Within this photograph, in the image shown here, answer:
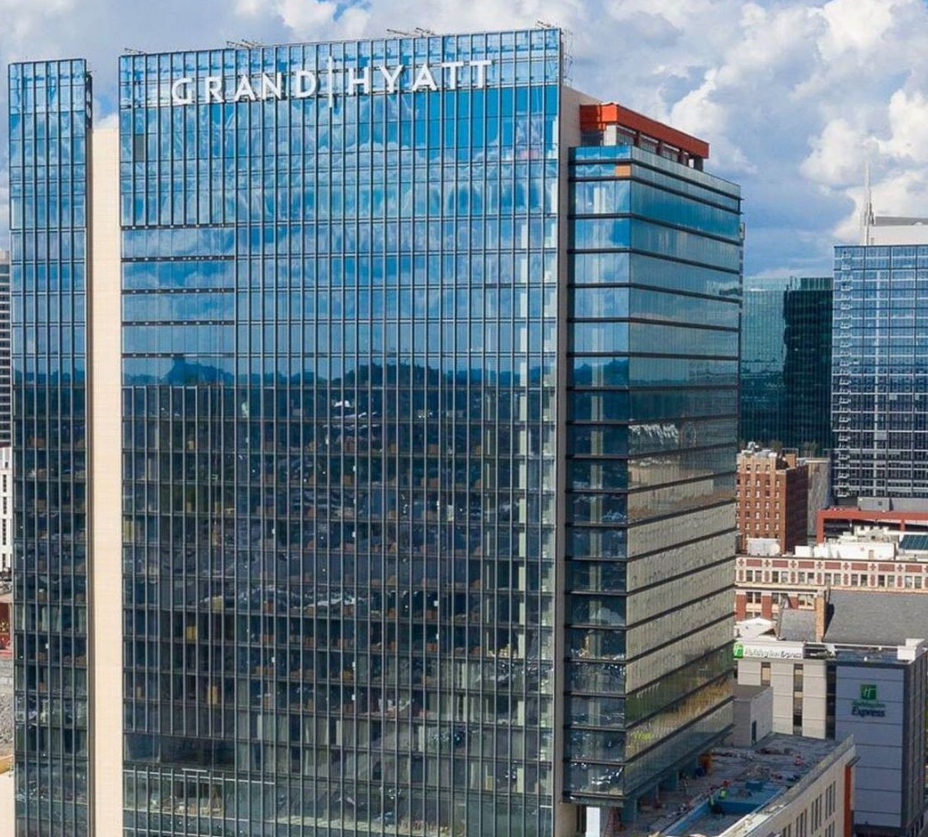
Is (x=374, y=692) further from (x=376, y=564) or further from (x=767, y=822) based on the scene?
(x=767, y=822)

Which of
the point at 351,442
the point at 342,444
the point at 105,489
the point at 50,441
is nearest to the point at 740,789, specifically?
the point at 351,442

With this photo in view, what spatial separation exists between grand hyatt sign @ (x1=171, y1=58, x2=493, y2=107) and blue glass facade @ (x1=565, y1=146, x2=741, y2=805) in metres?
10.0

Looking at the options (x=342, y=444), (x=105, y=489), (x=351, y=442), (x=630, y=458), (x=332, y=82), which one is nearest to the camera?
(x=630, y=458)

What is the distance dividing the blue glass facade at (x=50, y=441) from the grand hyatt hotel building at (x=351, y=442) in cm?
26

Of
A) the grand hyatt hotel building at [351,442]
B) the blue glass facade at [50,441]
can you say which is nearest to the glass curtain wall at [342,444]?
the grand hyatt hotel building at [351,442]

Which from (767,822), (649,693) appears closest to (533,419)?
(649,693)

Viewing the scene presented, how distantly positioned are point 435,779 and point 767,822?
24.5 m

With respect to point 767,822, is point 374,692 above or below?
above

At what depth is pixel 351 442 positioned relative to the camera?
5123 inches

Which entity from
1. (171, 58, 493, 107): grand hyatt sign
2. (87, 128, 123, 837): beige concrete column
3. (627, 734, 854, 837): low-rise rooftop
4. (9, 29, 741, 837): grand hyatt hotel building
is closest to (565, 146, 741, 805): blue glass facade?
(9, 29, 741, 837): grand hyatt hotel building

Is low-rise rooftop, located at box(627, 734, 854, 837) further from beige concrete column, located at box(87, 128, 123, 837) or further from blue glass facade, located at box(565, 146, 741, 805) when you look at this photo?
beige concrete column, located at box(87, 128, 123, 837)

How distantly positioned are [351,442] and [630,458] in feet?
61.7

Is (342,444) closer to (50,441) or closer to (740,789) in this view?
(50,441)

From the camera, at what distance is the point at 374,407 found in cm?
12950
